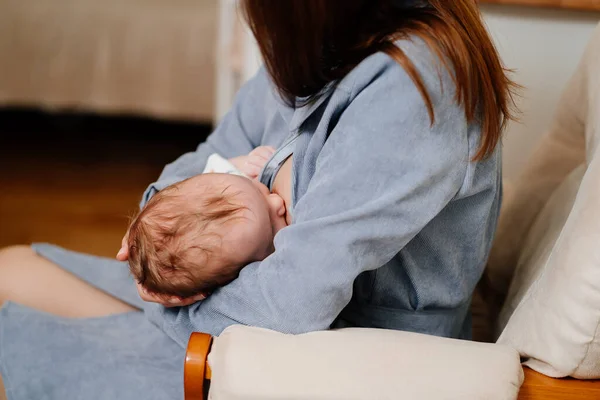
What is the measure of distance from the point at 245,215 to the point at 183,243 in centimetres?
8

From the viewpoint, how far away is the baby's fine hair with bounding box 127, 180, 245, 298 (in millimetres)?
866

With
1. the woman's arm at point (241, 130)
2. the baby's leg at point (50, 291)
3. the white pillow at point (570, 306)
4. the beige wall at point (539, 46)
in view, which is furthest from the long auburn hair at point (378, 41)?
the beige wall at point (539, 46)

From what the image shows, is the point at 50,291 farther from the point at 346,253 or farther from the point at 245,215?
the point at 346,253

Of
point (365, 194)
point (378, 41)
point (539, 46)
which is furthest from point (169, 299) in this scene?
point (539, 46)

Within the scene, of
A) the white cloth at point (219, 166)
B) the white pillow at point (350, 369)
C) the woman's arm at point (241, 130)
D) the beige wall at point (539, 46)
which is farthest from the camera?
the beige wall at point (539, 46)

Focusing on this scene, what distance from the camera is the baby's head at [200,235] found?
867 millimetres

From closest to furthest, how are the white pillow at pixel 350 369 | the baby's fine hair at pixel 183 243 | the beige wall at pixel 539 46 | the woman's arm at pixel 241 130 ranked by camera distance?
the white pillow at pixel 350 369
the baby's fine hair at pixel 183 243
the woman's arm at pixel 241 130
the beige wall at pixel 539 46

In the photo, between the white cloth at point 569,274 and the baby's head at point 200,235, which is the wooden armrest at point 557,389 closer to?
the white cloth at point 569,274

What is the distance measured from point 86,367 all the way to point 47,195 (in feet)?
6.06

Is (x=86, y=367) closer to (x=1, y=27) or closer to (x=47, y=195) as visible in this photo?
(x=47, y=195)

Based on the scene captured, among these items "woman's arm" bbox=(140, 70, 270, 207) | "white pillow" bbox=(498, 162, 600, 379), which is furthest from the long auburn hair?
"woman's arm" bbox=(140, 70, 270, 207)

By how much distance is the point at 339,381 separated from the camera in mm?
720

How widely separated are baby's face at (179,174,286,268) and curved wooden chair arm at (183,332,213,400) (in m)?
0.14

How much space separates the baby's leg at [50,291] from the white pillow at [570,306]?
1.97ft
